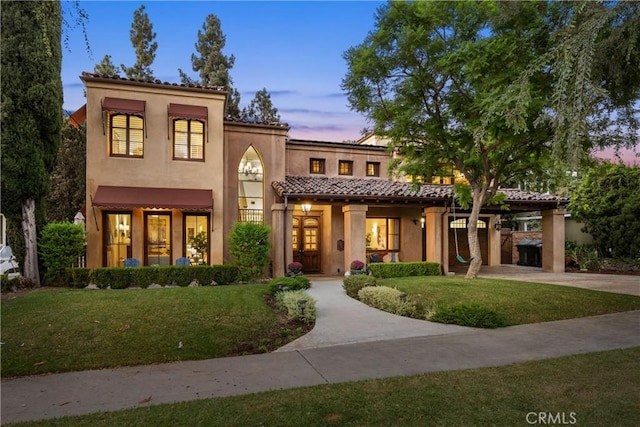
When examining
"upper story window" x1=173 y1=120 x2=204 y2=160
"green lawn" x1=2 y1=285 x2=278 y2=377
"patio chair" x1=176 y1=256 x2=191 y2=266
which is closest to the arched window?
"upper story window" x1=173 y1=120 x2=204 y2=160

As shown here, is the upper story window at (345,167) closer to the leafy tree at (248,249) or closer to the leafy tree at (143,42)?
the leafy tree at (248,249)

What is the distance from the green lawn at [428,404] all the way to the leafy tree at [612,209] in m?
16.8

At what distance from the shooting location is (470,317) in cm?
866

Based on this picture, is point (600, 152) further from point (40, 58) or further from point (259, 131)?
point (40, 58)

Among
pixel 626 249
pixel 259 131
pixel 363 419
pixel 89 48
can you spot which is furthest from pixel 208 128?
pixel 626 249

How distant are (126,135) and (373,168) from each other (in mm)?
11654

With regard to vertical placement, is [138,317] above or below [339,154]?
below

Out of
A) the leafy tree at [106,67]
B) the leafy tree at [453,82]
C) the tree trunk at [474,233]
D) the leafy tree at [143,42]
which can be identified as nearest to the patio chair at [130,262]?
the leafy tree at [453,82]

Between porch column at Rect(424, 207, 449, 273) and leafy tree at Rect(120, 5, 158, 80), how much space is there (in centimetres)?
2326

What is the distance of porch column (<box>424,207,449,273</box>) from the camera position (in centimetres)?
1684

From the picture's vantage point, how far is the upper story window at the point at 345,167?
19.1m

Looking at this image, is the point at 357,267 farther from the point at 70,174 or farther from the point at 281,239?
the point at 70,174

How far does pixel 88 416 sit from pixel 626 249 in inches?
913

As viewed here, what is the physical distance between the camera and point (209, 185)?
15.2 m
